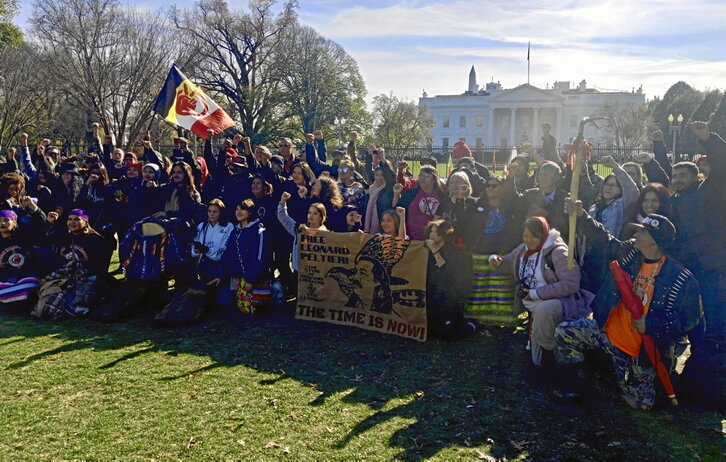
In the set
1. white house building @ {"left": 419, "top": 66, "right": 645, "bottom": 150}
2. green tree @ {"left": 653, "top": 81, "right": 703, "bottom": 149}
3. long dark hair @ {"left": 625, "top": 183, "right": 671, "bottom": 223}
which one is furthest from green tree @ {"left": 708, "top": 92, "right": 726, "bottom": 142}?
long dark hair @ {"left": 625, "top": 183, "right": 671, "bottom": 223}

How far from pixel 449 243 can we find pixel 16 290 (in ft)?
20.6

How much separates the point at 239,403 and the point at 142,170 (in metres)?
6.00

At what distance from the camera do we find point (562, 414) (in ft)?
16.0

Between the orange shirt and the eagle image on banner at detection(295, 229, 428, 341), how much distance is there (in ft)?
7.51

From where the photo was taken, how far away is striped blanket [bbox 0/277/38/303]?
799cm

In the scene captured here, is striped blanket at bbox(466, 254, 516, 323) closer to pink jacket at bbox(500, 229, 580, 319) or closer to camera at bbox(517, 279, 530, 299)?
camera at bbox(517, 279, 530, 299)

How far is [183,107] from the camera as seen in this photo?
10.4 m

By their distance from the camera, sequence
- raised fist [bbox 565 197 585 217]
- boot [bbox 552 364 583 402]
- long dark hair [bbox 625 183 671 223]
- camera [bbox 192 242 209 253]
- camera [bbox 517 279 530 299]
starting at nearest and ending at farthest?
boot [bbox 552 364 583 402] < raised fist [bbox 565 197 585 217] < camera [bbox 517 279 530 299] < long dark hair [bbox 625 183 671 223] < camera [bbox 192 242 209 253]

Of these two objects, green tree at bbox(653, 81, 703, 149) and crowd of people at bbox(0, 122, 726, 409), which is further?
green tree at bbox(653, 81, 703, 149)

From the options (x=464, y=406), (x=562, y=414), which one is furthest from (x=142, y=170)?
(x=562, y=414)

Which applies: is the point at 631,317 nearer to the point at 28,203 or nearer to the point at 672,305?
the point at 672,305

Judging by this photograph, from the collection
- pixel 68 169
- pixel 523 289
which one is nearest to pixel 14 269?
pixel 68 169

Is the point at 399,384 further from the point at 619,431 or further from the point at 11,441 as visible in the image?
the point at 11,441

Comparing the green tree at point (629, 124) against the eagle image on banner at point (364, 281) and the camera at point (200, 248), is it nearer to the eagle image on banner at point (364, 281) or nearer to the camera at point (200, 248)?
the eagle image on banner at point (364, 281)
